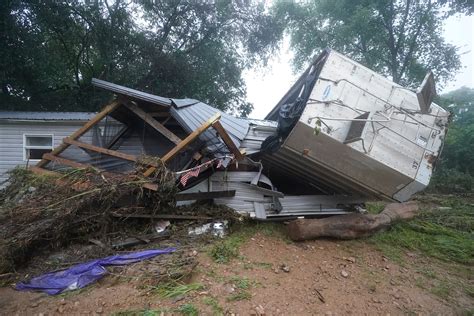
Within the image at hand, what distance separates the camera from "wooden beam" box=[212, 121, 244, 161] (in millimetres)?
4965

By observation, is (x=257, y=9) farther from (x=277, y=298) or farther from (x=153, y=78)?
(x=277, y=298)

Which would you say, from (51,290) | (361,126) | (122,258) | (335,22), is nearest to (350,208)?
(361,126)

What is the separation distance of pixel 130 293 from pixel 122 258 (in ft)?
2.82

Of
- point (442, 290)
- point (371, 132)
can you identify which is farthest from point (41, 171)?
point (442, 290)

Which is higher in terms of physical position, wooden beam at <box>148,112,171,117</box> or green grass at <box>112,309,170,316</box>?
wooden beam at <box>148,112,171,117</box>

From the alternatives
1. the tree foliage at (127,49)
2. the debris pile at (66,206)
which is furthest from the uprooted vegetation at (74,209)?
the tree foliage at (127,49)

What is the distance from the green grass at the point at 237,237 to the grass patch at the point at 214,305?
2.80 feet

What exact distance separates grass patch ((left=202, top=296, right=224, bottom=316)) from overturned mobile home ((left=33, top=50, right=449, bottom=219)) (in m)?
2.25

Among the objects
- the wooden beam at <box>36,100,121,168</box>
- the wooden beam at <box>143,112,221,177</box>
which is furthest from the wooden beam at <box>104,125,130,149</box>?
the wooden beam at <box>143,112,221,177</box>

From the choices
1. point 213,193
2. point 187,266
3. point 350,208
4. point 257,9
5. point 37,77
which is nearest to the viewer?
point 187,266

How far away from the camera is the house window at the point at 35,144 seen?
8977mm

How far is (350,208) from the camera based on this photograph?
239 inches

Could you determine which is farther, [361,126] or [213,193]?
[213,193]

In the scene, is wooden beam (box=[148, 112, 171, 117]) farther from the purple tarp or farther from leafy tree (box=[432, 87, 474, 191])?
leafy tree (box=[432, 87, 474, 191])
